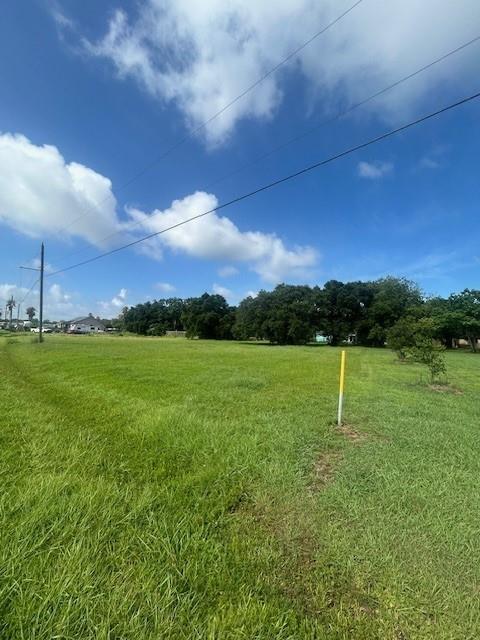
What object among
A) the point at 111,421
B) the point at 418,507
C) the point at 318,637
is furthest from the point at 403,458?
the point at 111,421

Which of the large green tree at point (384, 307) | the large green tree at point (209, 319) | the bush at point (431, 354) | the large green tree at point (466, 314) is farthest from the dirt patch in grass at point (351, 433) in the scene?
the large green tree at point (209, 319)

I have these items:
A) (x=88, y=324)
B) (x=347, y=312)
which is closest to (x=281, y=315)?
(x=347, y=312)

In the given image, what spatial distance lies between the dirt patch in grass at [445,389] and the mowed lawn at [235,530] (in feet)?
18.2

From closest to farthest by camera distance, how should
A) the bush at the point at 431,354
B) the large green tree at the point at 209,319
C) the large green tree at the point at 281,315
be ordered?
1. the bush at the point at 431,354
2. the large green tree at the point at 281,315
3. the large green tree at the point at 209,319

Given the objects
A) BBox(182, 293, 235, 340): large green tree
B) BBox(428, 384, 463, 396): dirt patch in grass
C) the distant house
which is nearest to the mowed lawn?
BBox(428, 384, 463, 396): dirt patch in grass

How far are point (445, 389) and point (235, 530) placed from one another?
10760 millimetres

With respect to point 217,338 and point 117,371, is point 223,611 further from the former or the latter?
point 217,338

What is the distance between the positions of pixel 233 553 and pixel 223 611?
523 mm

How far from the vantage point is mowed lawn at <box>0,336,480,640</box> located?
6.33ft

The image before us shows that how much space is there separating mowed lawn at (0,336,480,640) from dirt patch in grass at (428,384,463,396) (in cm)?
555

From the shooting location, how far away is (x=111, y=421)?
19.1 ft

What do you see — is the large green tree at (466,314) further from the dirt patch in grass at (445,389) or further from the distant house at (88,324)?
the distant house at (88,324)

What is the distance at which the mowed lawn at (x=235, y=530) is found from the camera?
1.93m

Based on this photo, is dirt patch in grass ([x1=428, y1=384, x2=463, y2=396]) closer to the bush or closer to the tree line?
the bush
